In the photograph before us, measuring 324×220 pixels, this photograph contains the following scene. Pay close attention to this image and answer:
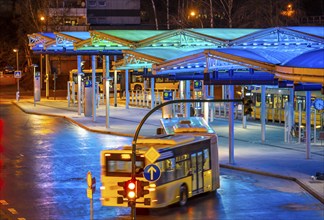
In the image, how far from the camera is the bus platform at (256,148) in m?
28.3

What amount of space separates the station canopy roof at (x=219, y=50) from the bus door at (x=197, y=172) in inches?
143

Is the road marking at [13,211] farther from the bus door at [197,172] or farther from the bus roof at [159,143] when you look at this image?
the bus door at [197,172]

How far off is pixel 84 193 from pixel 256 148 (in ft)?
42.5

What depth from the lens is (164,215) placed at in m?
21.6

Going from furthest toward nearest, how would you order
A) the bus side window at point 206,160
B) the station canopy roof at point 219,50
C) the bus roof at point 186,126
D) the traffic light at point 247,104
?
A: 1. the bus roof at point 186,126
2. the bus side window at point 206,160
3. the station canopy roof at point 219,50
4. the traffic light at point 247,104

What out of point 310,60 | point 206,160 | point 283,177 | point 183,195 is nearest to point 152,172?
point 183,195

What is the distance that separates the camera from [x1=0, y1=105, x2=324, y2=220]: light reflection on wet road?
2177 cm

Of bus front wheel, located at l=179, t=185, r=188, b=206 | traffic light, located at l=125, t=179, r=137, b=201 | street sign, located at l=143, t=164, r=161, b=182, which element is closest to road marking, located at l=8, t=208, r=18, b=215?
bus front wheel, located at l=179, t=185, r=188, b=206

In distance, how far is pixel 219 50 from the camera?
30.3 m

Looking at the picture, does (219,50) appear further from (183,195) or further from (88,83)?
(88,83)

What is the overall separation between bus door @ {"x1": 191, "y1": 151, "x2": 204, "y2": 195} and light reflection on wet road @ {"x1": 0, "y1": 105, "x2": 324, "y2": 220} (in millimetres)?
401

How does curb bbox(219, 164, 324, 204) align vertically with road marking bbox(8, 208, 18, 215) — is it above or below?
above

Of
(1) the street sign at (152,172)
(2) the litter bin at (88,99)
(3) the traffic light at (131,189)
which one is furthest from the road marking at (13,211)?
(2) the litter bin at (88,99)

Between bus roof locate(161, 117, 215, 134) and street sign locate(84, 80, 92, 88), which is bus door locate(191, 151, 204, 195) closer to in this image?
bus roof locate(161, 117, 215, 134)
